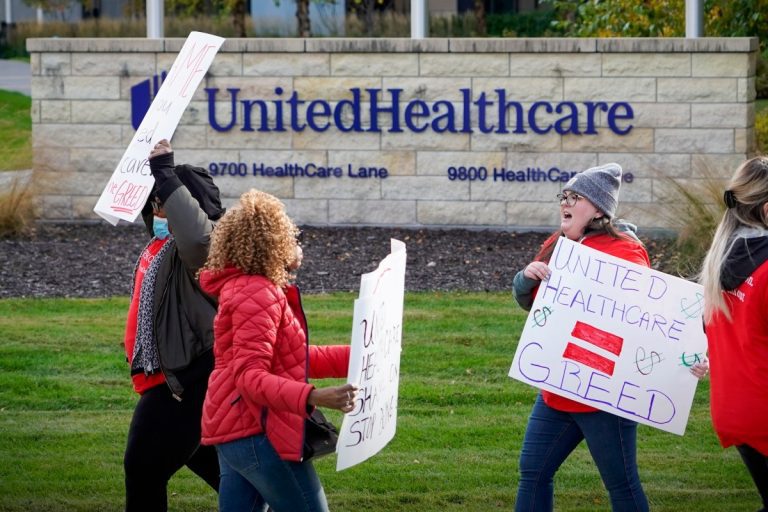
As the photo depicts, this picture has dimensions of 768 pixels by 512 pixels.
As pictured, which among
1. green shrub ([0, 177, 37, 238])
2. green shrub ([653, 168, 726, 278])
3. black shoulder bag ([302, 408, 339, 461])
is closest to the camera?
black shoulder bag ([302, 408, 339, 461])

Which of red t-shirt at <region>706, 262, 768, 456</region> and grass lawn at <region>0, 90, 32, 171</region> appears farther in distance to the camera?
grass lawn at <region>0, 90, 32, 171</region>

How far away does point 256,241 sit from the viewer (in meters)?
4.21

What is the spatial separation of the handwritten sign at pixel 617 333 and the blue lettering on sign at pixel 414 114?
7995 mm

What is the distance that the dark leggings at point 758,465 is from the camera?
454 cm

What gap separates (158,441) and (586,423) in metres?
1.59

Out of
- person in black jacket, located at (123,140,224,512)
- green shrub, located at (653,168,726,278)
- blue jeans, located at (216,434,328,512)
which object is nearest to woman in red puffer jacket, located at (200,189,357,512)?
blue jeans, located at (216,434,328,512)

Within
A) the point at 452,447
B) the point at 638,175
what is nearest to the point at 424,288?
the point at 638,175

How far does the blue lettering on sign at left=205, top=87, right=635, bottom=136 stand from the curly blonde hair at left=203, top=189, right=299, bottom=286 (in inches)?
347

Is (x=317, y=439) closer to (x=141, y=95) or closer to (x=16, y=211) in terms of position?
(x=16, y=211)

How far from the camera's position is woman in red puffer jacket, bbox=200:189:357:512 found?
161 inches

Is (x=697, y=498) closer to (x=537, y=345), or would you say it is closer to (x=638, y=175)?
(x=537, y=345)

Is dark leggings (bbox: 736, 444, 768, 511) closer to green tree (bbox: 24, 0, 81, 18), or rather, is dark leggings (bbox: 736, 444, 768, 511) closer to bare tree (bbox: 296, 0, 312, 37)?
bare tree (bbox: 296, 0, 312, 37)

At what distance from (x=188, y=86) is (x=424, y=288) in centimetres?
548

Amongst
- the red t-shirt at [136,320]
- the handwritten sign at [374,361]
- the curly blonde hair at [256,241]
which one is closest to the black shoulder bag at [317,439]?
the handwritten sign at [374,361]
